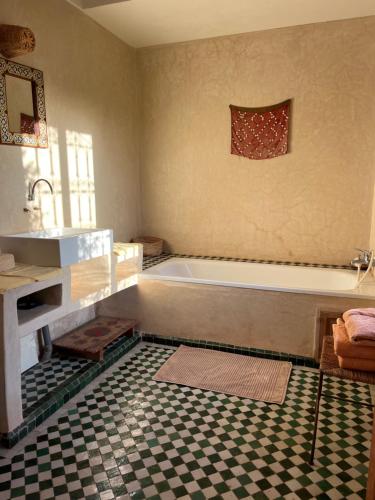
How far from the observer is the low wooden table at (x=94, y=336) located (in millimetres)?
2723

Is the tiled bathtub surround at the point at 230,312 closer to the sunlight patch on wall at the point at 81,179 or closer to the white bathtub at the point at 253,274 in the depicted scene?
the white bathtub at the point at 253,274

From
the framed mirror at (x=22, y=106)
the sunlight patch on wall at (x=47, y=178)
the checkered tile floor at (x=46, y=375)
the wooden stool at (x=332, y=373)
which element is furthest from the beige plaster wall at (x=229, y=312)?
the framed mirror at (x=22, y=106)

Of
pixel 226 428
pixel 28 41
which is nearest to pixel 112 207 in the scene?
pixel 28 41

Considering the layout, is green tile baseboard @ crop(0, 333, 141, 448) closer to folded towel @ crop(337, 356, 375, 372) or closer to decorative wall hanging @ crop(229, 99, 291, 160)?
folded towel @ crop(337, 356, 375, 372)

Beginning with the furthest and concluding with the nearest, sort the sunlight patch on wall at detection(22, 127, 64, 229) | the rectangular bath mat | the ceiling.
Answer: the ceiling < the sunlight patch on wall at detection(22, 127, 64, 229) < the rectangular bath mat

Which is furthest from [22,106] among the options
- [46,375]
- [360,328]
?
[360,328]

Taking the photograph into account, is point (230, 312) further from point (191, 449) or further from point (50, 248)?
point (50, 248)

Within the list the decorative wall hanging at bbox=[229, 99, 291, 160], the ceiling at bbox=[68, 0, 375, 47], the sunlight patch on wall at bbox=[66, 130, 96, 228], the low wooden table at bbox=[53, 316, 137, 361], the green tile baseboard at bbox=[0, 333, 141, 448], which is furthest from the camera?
the decorative wall hanging at bbox=[229, 99, 291, 160]

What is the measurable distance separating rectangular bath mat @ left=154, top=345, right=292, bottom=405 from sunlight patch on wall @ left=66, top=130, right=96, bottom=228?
1382 mm

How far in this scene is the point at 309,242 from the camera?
11.9 ft

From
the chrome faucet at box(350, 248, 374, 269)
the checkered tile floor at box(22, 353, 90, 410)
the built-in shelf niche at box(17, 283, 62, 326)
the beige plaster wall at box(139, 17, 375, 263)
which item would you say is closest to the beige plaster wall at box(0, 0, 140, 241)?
the beige plaster wall at box(139, 17, 375, 263)

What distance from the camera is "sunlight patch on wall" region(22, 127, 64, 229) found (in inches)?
103

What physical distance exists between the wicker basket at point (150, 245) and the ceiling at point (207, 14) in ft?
6.52

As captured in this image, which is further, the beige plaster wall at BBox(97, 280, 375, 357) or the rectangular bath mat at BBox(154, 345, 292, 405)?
the beige plaster wall at BBox(97, 280, 375, 357)
